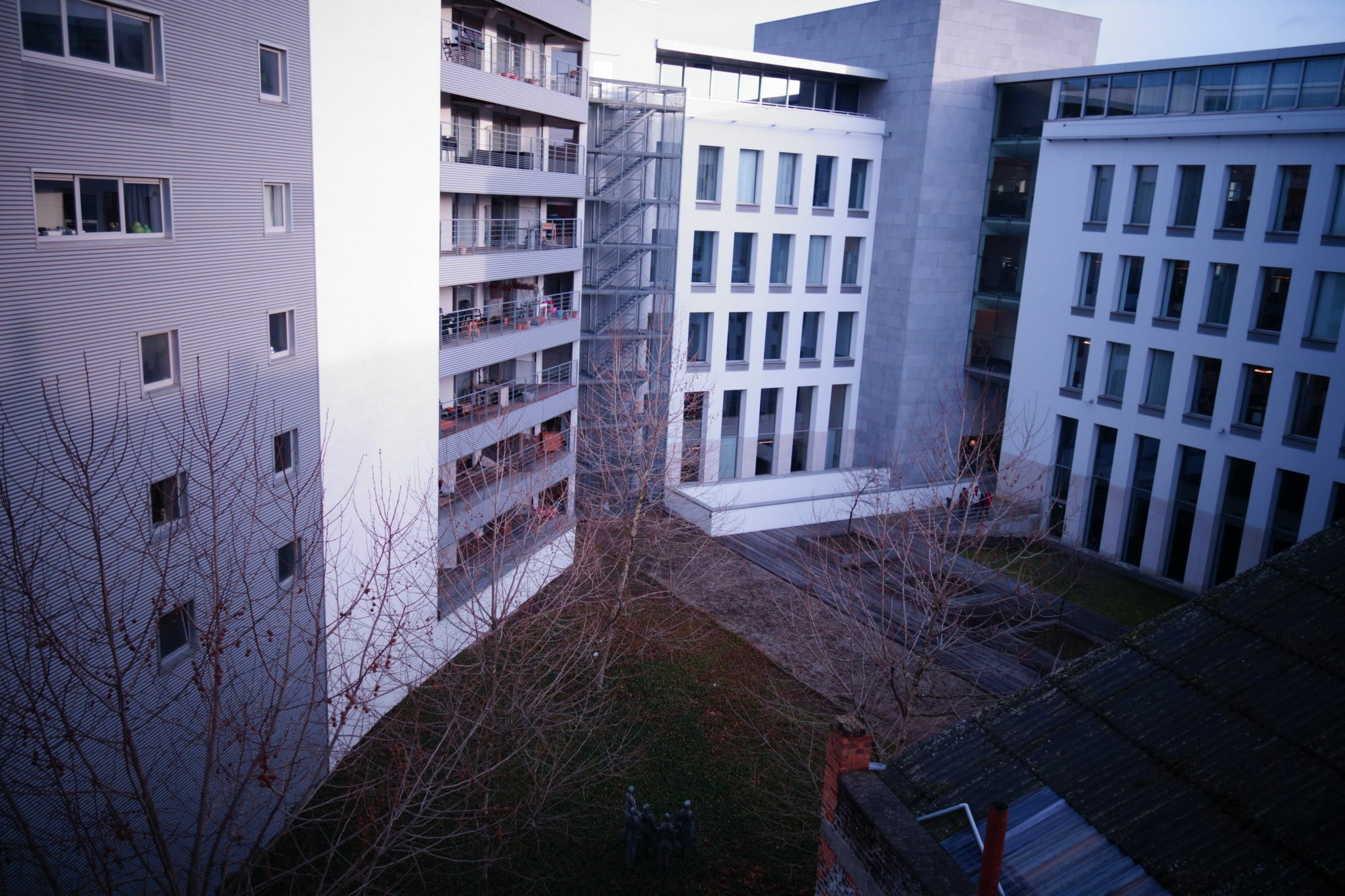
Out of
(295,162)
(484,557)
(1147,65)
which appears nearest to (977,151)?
(1147,65)

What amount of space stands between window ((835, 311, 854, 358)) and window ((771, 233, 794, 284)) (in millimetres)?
3473

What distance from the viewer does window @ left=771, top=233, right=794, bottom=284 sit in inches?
1517

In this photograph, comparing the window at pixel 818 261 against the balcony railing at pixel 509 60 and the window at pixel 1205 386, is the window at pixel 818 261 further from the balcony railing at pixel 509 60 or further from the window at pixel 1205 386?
the window at pixel 1205 386

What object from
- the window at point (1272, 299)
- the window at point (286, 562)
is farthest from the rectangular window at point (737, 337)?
the window at point (286, 562)

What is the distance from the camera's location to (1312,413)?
2783cm

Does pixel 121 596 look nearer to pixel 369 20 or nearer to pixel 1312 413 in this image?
pixel 369 20

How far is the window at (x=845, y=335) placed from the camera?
41.0 metres

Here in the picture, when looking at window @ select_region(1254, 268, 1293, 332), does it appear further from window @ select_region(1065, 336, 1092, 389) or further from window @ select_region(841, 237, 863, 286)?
window @ select_region(841, 237, 863, 286)

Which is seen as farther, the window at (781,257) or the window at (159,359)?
the window at (781,257)

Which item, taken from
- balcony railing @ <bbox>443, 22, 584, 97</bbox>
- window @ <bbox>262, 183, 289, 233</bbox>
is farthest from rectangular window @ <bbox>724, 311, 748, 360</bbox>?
window @ <bbox>262, 183, 289, 233</bbox>

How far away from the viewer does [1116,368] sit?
33125mm

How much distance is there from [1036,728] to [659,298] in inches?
1126

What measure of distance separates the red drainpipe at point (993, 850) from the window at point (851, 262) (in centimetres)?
3531

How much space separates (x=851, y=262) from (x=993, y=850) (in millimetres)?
35953
